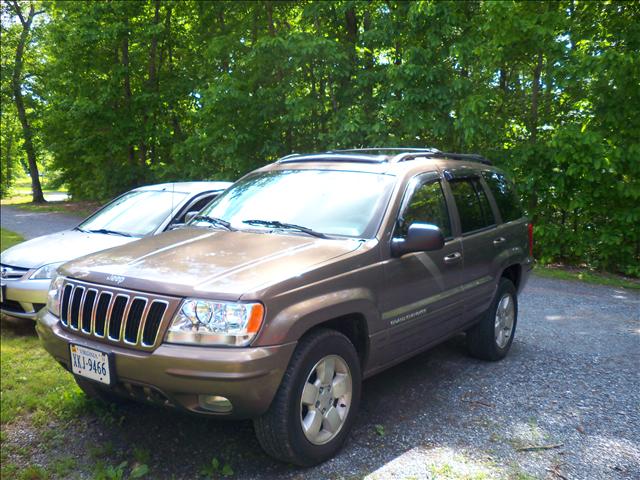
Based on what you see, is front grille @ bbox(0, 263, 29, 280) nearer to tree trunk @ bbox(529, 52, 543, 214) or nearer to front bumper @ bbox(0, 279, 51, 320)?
front bumper @ bbox(0, 279, 51, 320)

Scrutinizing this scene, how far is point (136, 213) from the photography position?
6.96 meters

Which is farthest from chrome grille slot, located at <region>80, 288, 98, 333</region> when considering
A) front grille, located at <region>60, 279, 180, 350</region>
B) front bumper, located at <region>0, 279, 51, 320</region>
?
front bumper, located at <region>0, 279, 51, 320</region>

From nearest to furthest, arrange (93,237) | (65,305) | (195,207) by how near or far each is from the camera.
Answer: (65,305)
(93,237)
(195,207)

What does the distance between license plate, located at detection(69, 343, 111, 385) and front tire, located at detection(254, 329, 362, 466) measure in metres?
0.89

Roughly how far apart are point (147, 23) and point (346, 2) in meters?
8.73

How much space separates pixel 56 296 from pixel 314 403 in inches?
73.5

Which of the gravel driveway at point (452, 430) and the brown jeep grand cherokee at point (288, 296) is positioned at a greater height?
the brown jeep grand cherokee at point (288, 296)

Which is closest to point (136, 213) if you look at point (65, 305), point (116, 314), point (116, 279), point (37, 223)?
point (65, 305)

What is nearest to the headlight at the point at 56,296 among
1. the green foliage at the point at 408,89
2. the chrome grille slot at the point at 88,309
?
the chrome grille slot at the point at 88,309

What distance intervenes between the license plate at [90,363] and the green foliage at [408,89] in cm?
848

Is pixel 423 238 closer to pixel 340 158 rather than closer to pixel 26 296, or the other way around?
pixel 340 158

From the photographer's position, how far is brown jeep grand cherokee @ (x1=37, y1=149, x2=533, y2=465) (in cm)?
311

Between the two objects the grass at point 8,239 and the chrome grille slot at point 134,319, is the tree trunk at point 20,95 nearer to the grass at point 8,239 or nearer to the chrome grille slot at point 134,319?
the grass at point 8,239

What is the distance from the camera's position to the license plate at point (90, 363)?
130 inches
